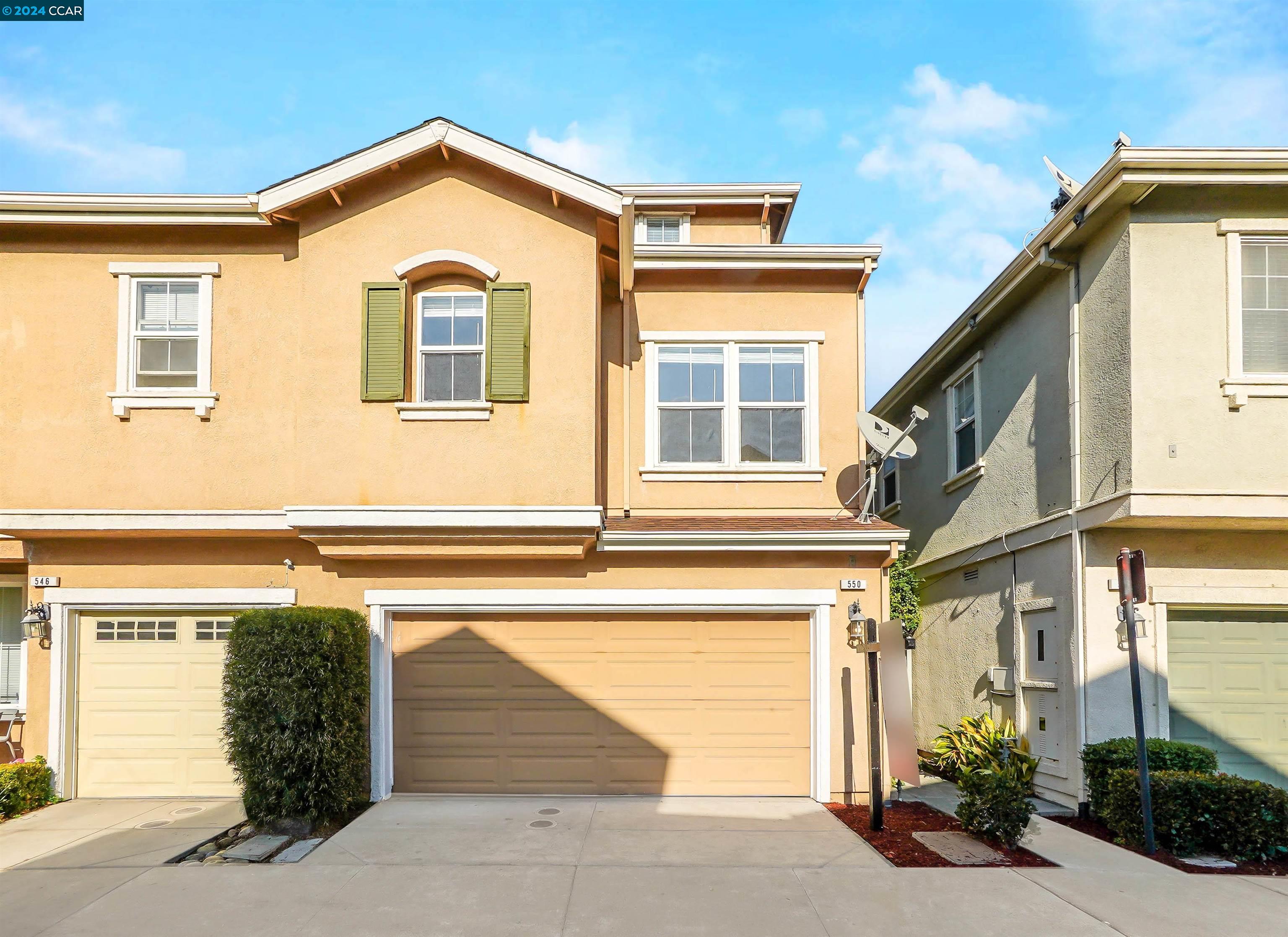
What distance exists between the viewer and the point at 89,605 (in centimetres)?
1027

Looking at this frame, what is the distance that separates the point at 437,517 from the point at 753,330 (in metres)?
4.23

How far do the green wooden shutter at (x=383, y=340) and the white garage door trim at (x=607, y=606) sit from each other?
2.24m

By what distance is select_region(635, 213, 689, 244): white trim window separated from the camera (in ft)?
50.8

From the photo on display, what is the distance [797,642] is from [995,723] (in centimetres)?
355

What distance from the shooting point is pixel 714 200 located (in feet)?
50.2

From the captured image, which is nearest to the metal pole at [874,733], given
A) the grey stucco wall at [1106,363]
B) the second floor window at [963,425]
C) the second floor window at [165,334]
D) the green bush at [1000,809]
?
the green bush at [1000,809]

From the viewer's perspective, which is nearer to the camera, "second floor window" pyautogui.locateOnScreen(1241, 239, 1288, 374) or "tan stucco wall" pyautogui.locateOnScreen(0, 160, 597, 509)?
"second floor window" pyautogui.locateOnScreen(1241, 239, 1288, 374)

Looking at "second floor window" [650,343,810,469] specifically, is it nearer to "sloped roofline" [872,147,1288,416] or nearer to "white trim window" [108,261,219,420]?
"sloped roofline" [872,147,1288,416]

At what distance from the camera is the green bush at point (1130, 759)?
895 cm

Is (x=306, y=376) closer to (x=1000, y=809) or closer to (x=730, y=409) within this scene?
(x=730, y=409)

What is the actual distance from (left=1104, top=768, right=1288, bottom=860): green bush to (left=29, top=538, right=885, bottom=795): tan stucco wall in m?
3.00

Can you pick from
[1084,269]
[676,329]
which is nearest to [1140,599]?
[1084,269]

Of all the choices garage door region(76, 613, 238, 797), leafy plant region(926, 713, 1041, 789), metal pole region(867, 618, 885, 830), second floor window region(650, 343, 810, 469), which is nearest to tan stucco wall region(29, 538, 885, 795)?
garage door region(76, 613, 238, 797)

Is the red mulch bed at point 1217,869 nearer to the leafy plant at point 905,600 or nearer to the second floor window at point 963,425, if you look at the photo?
the leafy plant at point 905,600
